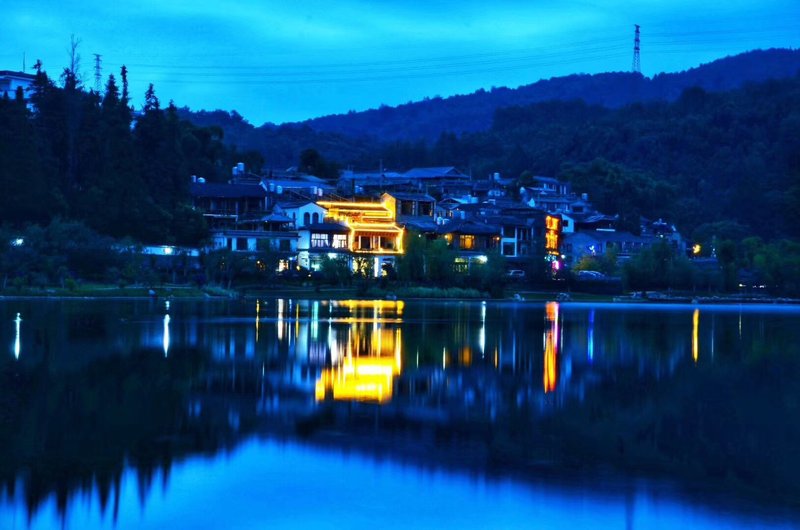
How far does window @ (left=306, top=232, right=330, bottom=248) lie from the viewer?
7181 cm

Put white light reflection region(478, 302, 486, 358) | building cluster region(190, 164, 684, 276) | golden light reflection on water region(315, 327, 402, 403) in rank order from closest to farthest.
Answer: golden light reflection on water region(315, 327, 402, 403) → white light reflection region(478, 302, 486, 358) → building cluster region(190, 164, 684, 276)

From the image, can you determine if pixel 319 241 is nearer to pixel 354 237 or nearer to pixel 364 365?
pixel 354 237

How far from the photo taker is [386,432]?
1552cm

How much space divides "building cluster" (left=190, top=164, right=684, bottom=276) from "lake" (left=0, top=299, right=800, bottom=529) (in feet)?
132

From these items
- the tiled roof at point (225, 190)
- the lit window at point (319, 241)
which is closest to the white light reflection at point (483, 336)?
the lit window at point (319, 241)

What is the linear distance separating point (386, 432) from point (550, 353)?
12.8m

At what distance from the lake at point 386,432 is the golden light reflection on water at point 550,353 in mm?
197

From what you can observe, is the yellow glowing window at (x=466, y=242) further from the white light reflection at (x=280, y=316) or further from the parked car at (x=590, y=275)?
the white light reflection at (x=280, y=316)

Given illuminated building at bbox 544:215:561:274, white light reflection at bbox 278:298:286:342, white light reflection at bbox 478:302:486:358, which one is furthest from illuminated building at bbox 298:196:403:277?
white light reflection at bbox 478:302:486:358

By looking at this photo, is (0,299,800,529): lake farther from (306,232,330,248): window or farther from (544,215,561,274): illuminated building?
(544,215,561,274): illuminated building

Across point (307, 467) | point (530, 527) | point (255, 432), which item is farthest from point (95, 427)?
point (530, 527)

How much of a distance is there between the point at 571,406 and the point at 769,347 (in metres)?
15.1

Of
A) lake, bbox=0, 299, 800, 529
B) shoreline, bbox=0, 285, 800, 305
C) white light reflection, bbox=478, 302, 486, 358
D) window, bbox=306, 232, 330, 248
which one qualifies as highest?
window, bbox=306, 232, 330, 248

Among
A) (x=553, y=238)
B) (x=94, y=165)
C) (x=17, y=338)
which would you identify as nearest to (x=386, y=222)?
(x=553, y=238)
